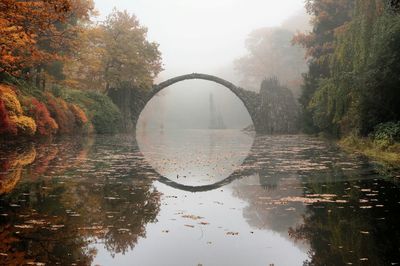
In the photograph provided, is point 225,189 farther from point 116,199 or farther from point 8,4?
point 8,4

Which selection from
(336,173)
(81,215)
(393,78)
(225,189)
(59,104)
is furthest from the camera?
(59,104)

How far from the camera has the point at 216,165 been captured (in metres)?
12.4

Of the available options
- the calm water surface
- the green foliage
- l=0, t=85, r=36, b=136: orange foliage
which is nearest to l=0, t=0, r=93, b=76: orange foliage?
l=0, t=85, r=36, b=136: orange foliage

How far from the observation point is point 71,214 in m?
5.58

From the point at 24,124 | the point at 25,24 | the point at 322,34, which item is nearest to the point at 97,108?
the point at 25,24

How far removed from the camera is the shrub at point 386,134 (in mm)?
13695

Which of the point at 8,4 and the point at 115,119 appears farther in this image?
the point at 115,119

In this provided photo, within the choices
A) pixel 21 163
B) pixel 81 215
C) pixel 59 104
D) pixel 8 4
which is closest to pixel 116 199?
pixel 81 215

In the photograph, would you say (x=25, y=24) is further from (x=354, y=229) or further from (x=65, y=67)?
(x=354, y=229)

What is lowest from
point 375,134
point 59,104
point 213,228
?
point 213,228

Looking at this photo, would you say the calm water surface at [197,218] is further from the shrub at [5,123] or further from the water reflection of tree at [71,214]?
the shrub at [5,123]

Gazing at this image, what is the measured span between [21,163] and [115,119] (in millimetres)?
27688

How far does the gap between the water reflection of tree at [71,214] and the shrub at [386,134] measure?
8551mm

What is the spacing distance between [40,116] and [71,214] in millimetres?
17917
